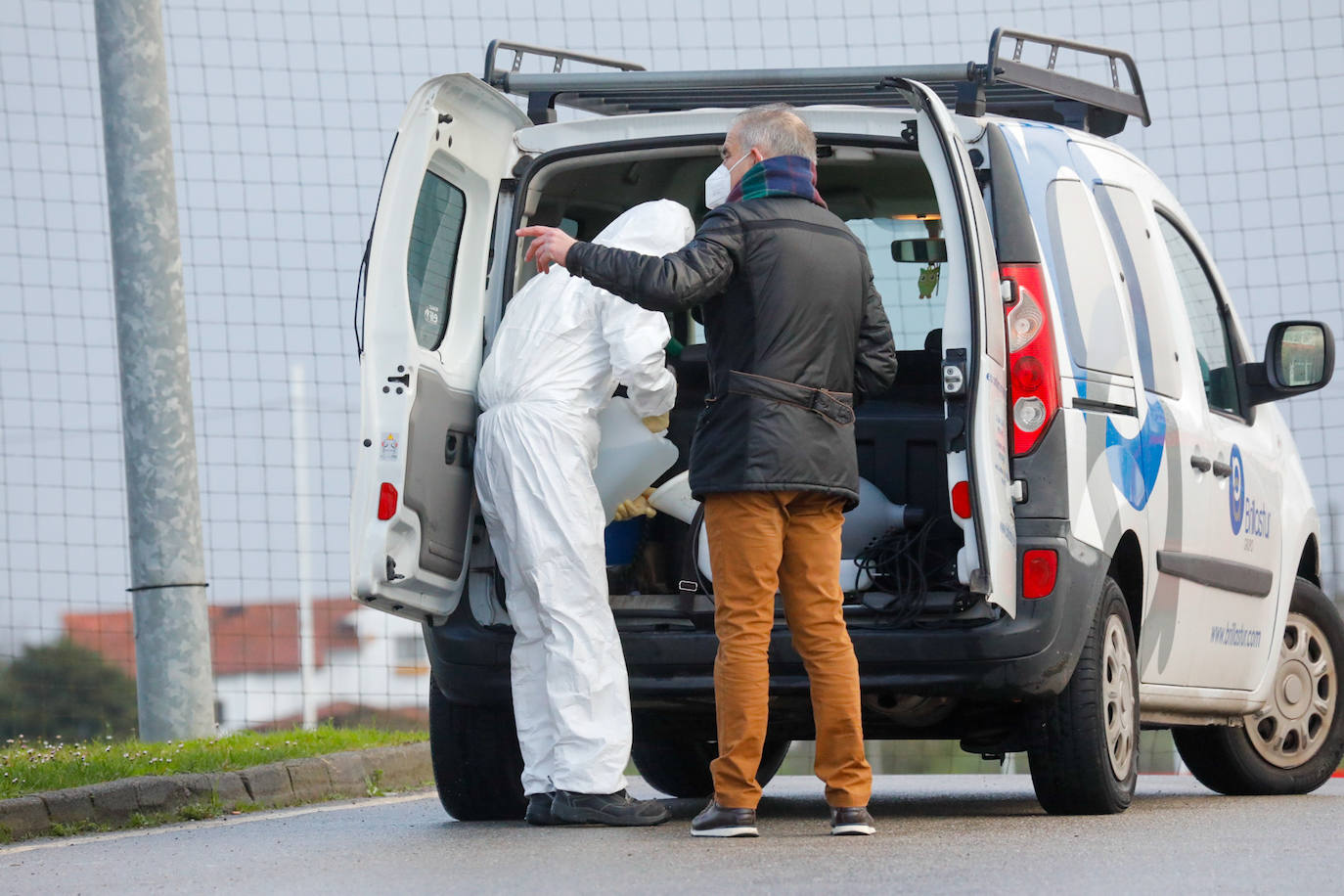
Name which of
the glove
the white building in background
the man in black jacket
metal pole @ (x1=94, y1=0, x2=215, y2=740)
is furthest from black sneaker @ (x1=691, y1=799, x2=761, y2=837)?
metal pole @ (x1=94, y1=0, x2=215, y2=740)

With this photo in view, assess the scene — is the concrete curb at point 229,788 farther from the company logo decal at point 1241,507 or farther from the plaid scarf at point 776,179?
the company logo decal at point 1241,507

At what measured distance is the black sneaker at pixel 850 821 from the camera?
19.9ft

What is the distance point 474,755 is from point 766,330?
5.74ft

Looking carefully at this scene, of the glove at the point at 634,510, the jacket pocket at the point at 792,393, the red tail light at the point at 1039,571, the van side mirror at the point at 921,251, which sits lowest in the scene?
the red tail light at the point at 1039,571

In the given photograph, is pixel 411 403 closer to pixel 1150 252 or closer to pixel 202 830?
pixel 202 830

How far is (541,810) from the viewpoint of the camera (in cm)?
663

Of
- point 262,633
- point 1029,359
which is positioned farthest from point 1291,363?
point 262,633

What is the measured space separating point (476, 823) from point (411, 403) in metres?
1.37

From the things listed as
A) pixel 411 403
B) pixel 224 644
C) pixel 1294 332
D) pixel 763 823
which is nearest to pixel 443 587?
pixel 411 403

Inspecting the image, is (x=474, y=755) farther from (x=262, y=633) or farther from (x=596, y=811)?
(x=262, y=633)

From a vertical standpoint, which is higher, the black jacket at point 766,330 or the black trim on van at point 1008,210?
the black trim on van at point 1008,210

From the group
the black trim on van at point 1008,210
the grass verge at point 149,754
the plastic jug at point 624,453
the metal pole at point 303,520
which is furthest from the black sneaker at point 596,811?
the metal pole at point 303,520

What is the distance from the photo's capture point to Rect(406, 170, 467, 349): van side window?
667cm

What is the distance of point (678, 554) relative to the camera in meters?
7.30
